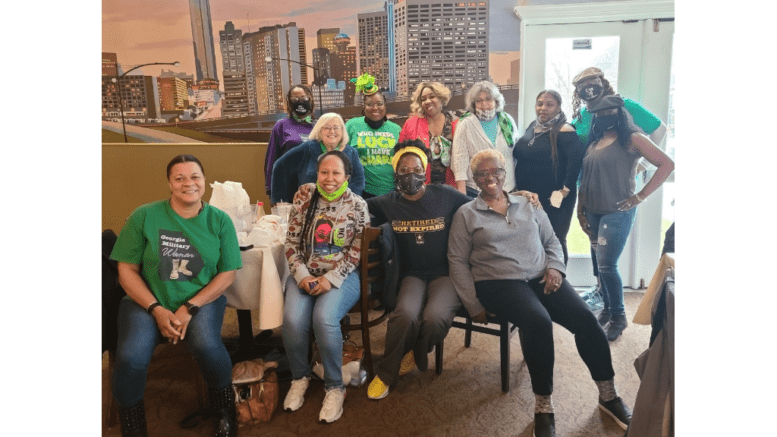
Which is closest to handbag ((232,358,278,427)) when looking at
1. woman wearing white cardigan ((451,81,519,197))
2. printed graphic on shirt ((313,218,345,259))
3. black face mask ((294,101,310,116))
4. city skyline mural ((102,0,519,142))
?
printed graphic on shirt ((313,218,345,259))

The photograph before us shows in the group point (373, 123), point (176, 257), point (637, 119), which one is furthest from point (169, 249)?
point (637, 119)

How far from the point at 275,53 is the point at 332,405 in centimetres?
306

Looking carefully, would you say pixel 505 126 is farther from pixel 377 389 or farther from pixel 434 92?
pixel 377 389

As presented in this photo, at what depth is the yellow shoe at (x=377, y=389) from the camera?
7.01 ft

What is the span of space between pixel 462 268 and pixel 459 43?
88.9 inches

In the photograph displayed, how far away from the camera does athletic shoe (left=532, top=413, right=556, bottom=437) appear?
1.83 m

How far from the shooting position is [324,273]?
221 centimetres

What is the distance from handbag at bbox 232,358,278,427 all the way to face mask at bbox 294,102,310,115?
173 centimetres

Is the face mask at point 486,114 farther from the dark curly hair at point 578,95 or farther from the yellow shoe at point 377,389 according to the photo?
the yellow shoe at point 377,389

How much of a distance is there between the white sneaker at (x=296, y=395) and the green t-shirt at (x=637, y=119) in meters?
2.32

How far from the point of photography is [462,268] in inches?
85.4

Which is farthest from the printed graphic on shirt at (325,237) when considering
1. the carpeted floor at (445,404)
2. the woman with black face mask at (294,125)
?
the woman with black face mask at (294,125)

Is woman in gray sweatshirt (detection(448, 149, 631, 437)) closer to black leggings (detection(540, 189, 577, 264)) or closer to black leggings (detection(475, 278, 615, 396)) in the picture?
A: black leggings (detection(475, 278, 615, 396))
